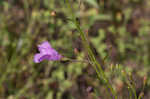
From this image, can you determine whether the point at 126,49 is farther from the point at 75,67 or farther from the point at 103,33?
the point at 75,67

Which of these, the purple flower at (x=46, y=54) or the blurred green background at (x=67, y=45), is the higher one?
the purple flower at (x=46, y=54)

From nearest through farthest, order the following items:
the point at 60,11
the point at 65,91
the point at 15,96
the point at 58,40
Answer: the point at 15,96 → the point at 65,91 → the point at 58,40 → the point at 60,11

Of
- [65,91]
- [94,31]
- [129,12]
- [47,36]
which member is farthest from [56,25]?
[129,12]

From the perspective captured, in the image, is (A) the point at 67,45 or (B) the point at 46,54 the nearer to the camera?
(B) the point at 46,54

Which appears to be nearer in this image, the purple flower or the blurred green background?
the purple flower

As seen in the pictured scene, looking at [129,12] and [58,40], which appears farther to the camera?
[129,12]

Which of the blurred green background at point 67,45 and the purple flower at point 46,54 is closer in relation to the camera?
the purple flower at point 46,54

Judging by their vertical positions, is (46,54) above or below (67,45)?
above

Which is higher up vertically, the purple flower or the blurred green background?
the purple flower
